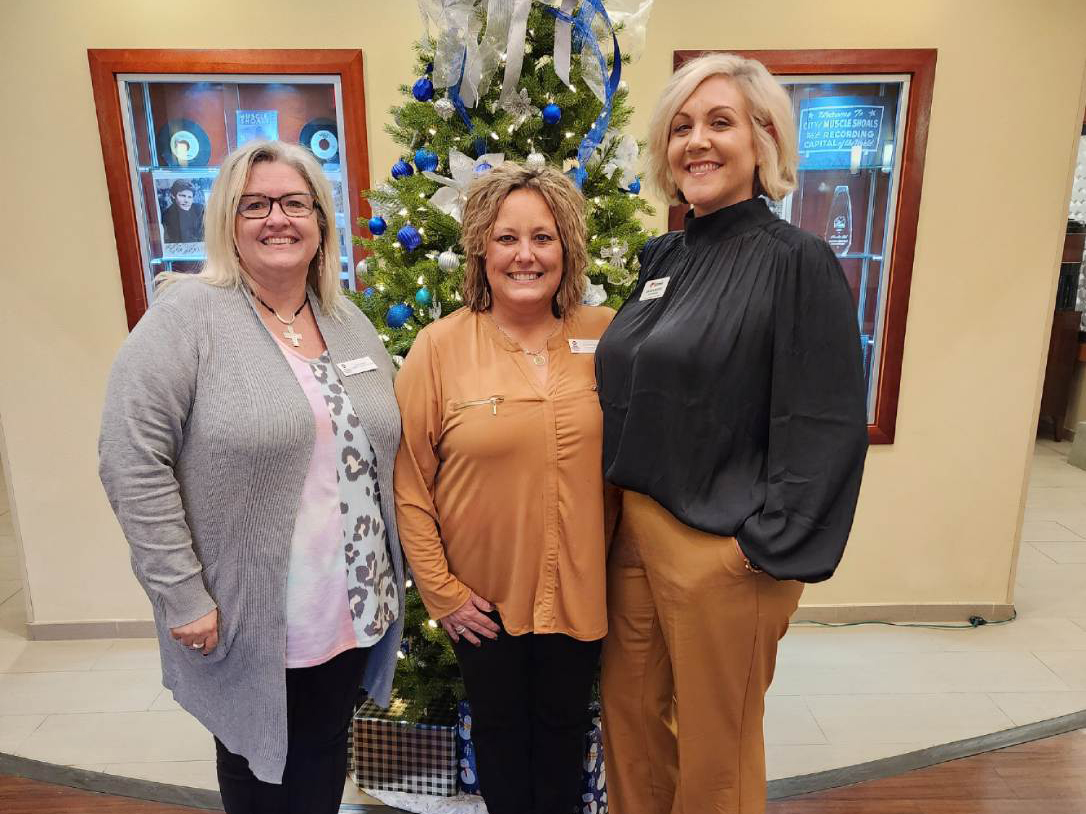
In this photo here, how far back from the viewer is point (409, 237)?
5.93ft

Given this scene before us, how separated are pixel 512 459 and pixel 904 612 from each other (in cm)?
260

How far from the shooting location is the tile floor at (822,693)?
7.68 feet

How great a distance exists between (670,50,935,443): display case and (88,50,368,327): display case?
1.29 metres

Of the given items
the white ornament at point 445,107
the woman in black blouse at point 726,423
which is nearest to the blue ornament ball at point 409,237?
the white ornament at point 445,107

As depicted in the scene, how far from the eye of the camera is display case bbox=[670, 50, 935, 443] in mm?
2629

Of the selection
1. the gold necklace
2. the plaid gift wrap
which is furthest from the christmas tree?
the gold necklace

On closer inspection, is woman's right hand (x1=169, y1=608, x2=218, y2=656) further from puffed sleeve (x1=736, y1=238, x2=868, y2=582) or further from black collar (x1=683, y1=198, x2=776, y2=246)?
black collar (x1=683, y1=198, x2=776, y2=246)

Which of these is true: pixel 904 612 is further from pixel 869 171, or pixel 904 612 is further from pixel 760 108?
pixel 760 108

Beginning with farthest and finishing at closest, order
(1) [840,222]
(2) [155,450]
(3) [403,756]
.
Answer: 1. (1) [840,222]
2. (3) [403,756]
3. (2) [155,450]

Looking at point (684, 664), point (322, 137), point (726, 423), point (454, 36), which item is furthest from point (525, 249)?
point (322, 137)

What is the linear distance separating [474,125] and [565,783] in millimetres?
1602

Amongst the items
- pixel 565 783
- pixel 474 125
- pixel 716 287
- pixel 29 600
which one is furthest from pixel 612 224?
pixel 29 600

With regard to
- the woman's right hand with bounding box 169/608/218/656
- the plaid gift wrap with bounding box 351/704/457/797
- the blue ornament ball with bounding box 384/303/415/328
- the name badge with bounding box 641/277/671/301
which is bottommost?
the plaid gift wrap with bounding box 351/704/457/797

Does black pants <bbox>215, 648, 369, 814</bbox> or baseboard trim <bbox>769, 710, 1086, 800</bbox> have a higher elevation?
black pants <bbox>215, 648, 369, 814</bbox>
